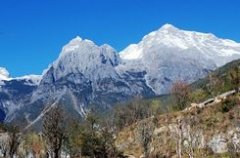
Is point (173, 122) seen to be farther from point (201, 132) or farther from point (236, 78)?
point (236, 78)

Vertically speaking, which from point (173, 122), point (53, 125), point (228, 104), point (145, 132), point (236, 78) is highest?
point (236, 78)

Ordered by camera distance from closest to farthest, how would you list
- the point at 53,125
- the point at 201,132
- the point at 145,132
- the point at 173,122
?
1. the point at 53,125
2. the point at 145,132
3. the point at 201,132
4. the point at 173,122

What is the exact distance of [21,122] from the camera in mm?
154500

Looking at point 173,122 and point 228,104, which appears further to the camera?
point 173,122

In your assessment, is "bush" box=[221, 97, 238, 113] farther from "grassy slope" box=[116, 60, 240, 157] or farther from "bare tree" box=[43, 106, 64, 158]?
"bare tree" box=[43, 106, 64, 158]

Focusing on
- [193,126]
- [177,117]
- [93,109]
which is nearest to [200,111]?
[177,117]

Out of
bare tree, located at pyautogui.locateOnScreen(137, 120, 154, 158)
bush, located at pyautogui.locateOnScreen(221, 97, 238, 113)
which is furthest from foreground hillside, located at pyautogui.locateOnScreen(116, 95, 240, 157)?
bare tree, located at pyautogui.locateOnScreen(137, 120, 154, 158)

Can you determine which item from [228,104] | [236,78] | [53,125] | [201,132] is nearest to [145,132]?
[53,125]

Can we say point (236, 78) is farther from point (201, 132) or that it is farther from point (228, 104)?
point (201, 132)

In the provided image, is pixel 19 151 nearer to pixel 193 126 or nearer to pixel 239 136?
pixel 193 126

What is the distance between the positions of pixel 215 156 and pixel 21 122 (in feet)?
200

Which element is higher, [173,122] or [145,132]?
[173,122]

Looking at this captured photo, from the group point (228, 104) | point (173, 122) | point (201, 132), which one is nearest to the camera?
point (201, 132)

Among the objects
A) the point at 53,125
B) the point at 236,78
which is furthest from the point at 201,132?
the point at 53,125
